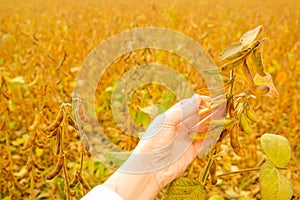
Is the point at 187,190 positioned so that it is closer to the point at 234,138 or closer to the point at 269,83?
the point at 234,138

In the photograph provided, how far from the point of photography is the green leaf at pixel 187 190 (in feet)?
2.62

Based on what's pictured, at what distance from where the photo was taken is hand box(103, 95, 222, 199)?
1.00 metres

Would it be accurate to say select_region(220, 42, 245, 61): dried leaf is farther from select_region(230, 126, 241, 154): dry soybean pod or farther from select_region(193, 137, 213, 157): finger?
select_region(193, 137, 213, 157): finger

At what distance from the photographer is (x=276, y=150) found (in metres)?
0.79

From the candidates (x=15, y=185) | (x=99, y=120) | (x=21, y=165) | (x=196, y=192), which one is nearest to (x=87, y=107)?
(x=99, y=120)

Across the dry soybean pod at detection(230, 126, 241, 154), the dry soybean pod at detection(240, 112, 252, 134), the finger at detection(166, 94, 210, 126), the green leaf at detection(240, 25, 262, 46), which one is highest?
the green leaf at detection(240, 25, 262, 46)

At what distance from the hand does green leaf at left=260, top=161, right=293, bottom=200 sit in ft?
0.84

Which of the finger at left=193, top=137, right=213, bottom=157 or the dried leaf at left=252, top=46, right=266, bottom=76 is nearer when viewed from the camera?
the dried leaf at left=252, top=46, right=266, bottom=76

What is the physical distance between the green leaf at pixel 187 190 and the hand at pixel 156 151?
0.20 meters

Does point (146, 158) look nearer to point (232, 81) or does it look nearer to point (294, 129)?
point (232, 81)

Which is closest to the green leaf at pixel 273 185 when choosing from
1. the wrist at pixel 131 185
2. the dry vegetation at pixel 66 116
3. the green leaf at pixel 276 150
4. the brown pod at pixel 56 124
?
the green leaf at pixel 276 150

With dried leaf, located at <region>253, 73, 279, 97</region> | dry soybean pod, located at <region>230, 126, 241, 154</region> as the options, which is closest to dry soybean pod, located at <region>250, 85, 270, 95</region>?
dried leaf, located at <region>253, 73, 279, 97</region>

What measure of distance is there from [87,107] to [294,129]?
154 cm

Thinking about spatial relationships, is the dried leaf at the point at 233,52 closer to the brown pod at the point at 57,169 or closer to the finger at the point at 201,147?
the finger at the point at 201,147
